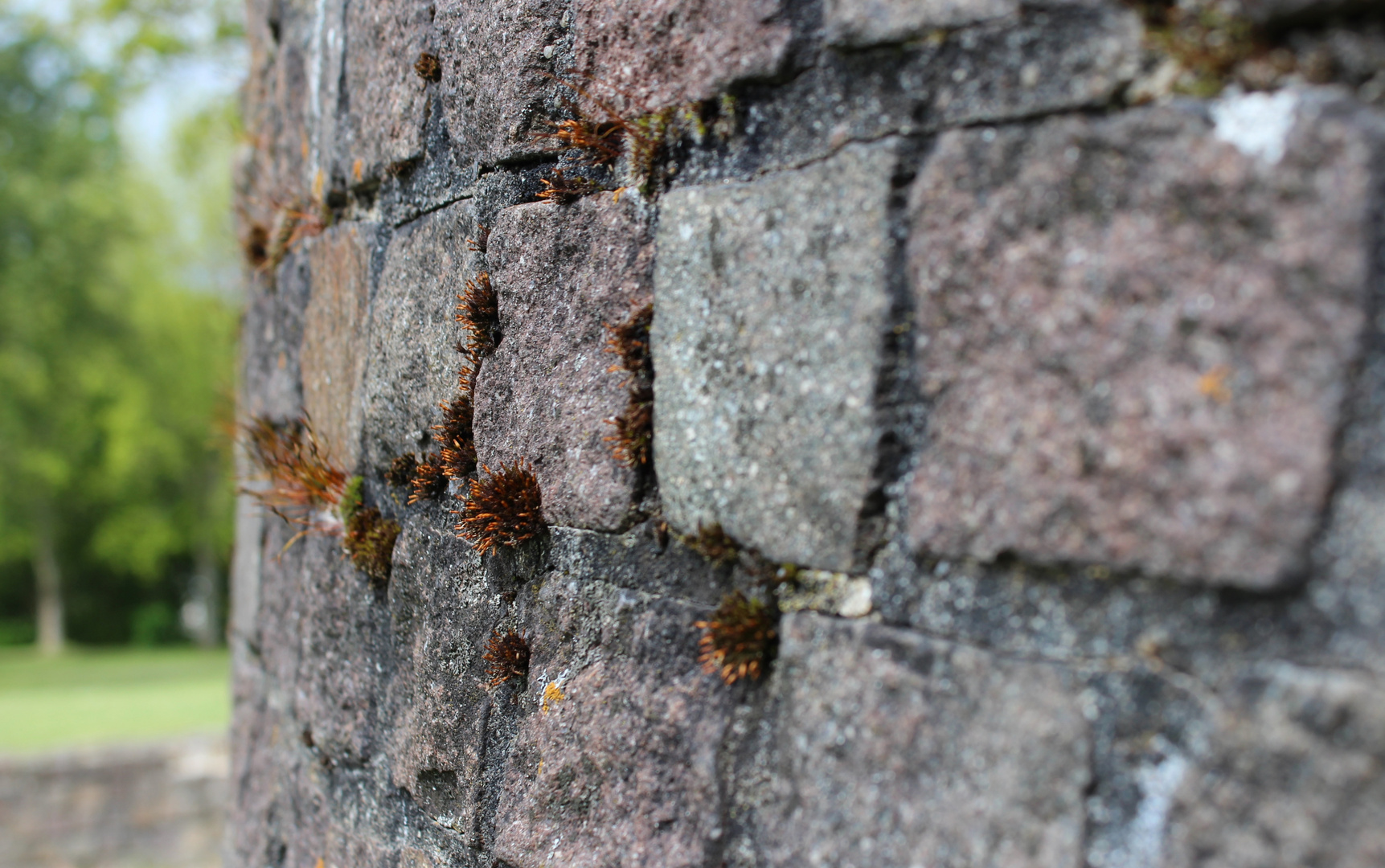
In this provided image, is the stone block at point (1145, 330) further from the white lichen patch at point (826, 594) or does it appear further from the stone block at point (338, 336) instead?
the stone block at point (338, 336)

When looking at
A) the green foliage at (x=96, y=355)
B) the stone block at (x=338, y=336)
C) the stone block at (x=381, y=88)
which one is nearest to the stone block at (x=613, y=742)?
the stone block at (x=338, y=336)

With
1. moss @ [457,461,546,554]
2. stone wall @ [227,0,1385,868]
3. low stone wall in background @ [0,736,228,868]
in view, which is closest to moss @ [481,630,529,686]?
stone wall @ [227,0,1385,868]

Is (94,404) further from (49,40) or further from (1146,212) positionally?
(1146,212)

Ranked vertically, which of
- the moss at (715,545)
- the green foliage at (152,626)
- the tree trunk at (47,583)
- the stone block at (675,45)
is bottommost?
the green foliage at (152,626)

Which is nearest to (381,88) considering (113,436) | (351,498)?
(351,498)

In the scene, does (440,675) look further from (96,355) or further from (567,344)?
(96,355)

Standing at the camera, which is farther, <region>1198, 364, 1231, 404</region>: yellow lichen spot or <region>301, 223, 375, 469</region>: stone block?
<region>301, 223, 375, 469</region>: stone block

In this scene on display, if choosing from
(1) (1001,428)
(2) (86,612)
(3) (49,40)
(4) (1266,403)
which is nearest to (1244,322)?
(4) (1266,403)

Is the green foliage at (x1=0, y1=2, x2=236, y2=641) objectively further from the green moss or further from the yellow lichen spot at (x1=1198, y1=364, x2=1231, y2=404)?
the yellow lichen spot at (x1=1198, y1=364, x2=1231, y2=404)
